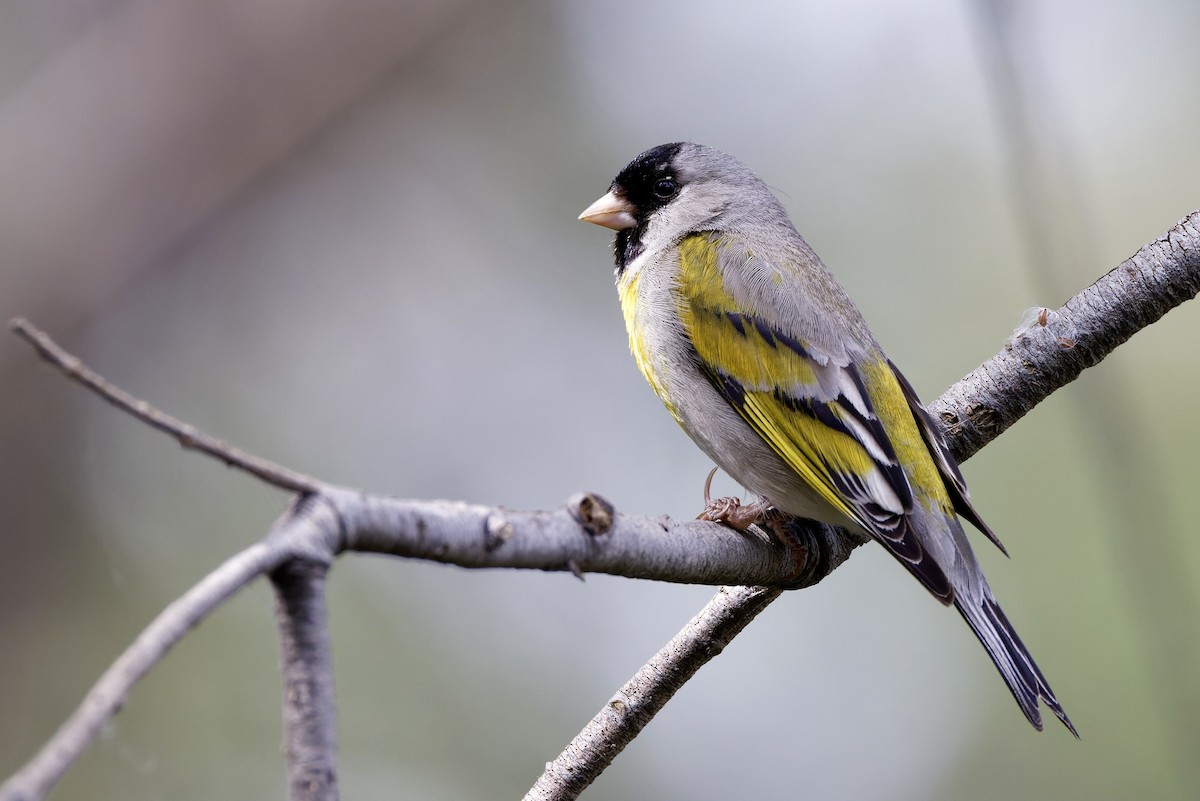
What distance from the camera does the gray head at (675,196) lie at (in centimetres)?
453

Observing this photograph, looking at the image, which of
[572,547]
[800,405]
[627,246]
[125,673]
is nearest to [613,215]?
[627,246]

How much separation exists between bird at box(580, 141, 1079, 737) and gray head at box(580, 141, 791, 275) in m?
0.23

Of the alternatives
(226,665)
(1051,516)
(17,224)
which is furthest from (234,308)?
Result: (1051,516)

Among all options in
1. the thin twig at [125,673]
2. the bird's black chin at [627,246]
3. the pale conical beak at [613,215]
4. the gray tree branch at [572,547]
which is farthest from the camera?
the pale conical beak at [613,215]

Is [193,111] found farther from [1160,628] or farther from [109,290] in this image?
[1160,628]

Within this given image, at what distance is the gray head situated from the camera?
14.9 ft

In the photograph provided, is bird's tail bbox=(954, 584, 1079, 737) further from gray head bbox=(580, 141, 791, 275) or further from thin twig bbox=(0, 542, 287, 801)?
thin twig bbox=(0, 542, 287, 801)

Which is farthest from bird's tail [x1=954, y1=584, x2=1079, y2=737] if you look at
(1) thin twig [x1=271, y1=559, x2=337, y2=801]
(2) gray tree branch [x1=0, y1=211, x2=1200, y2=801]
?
(1) thin twig [x1=271, y1=559, x2=337, y2=801]

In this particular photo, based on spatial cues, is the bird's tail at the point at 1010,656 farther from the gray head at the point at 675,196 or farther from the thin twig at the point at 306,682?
the thin twig at the point at 306,682

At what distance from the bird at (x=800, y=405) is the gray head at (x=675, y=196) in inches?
9.1

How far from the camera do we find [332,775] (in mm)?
1385

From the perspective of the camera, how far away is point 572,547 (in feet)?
6.34

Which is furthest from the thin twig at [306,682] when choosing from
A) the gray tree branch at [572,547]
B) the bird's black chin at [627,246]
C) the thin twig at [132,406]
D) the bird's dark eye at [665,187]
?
the bird's dark eye at [665,187]

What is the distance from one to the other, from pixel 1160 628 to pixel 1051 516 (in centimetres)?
243
